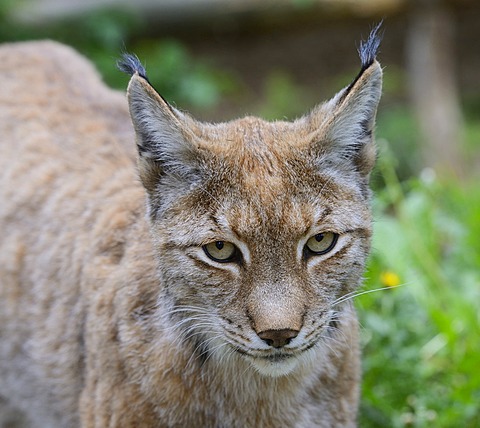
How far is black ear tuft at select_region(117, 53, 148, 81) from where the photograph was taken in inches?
148

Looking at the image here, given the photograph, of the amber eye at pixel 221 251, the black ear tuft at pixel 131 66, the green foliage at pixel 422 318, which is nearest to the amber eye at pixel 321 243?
the amber eye at pixel 221 251

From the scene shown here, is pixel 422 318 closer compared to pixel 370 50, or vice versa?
pixel 370 50

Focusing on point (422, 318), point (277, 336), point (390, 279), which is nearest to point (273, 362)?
point (277, 336)

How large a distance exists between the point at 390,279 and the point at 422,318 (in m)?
0.55

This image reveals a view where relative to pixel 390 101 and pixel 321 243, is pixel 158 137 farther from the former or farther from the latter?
pixel 390 101

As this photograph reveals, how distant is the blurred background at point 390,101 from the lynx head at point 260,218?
93 cm

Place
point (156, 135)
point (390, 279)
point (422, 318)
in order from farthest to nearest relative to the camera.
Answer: point (422, 318) < point (390, 279) < point (156, 135)

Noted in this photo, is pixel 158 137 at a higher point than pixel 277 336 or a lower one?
higher

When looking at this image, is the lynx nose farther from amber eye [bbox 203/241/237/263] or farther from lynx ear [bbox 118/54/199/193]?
lynx ear [bbox 118/54/199/193]

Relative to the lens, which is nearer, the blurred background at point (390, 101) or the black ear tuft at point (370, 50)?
the black ear tuft at point (370, 50)

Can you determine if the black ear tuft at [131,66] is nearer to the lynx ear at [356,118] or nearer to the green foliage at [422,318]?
the lynx ear at [356,118]

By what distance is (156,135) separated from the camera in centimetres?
383

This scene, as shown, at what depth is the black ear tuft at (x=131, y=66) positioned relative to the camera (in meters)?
3.77

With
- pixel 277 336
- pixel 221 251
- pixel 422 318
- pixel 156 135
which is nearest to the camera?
pixel 277 336
